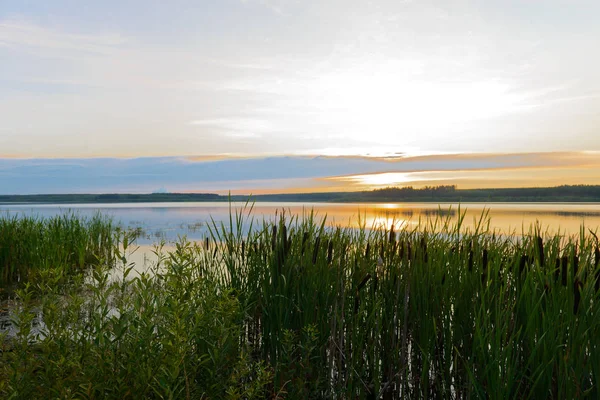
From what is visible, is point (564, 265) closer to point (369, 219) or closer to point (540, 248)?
point (540, 248)

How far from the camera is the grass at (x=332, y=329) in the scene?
107 inches

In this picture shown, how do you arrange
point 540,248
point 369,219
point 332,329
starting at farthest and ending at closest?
point 369,219
point 540,248
point 332,329

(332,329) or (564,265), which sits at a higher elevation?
(564,265)

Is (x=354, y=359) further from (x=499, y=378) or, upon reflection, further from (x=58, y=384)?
(x=58, y=384)

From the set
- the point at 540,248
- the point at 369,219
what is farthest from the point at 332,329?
the point at 369,219

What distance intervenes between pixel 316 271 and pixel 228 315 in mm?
1195

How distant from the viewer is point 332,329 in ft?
9.58

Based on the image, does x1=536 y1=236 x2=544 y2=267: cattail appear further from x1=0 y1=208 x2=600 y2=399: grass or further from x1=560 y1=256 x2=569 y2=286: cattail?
x1=560 y1=256 x2=569 y2=286: cattail

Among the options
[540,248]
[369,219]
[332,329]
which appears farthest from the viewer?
[369,219]

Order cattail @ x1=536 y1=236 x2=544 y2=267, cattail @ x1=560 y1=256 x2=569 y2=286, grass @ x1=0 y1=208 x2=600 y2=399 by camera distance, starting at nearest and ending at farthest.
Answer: grass @ x1=0 y1=208 x2=600 y2=399, cattail @ x1=560 y1=256 x2=569 y2=286, cattail @ x1=536 y1=236 x2=544 y2=267

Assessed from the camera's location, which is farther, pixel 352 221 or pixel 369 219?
pixel 369 219

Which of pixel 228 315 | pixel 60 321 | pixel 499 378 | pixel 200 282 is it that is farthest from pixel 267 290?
pixel 499 378

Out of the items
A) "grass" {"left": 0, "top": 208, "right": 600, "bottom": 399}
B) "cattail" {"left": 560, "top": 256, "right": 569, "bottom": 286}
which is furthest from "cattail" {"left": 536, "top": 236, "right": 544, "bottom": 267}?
"cattail" {"left": 560, "top": 256, "right": 569, "bottom": 286}

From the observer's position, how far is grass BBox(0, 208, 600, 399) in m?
2.73
